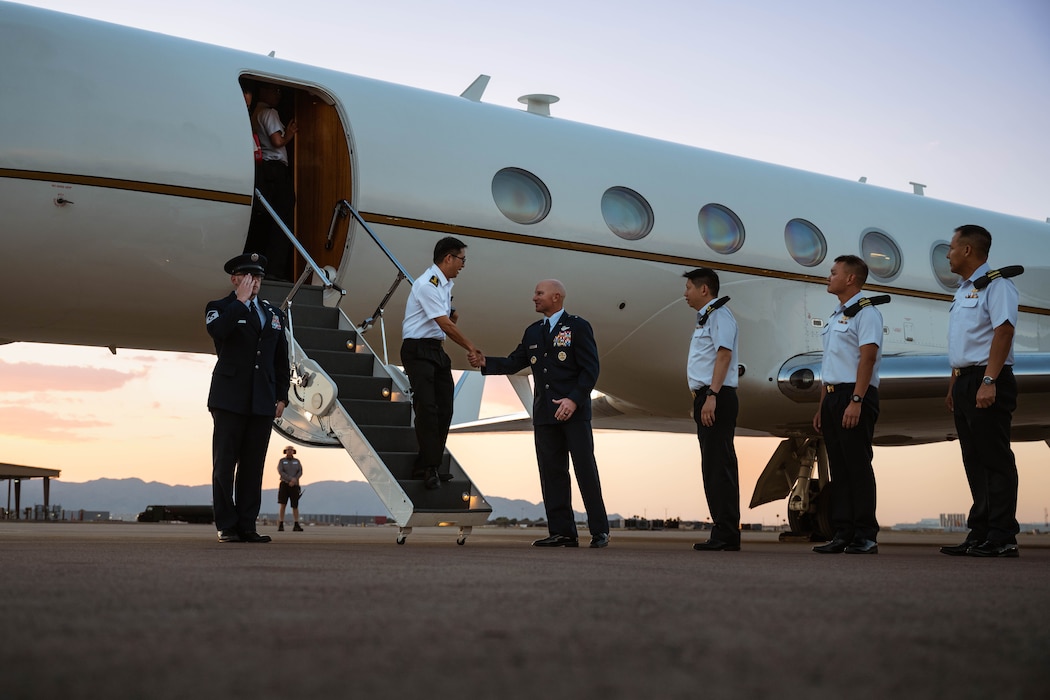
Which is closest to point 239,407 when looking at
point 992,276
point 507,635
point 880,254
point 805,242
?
point 992,276

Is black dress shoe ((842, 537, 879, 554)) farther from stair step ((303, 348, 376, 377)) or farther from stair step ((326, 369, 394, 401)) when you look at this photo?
stair step ((303, 348, 376, 377))

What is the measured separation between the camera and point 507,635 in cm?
195

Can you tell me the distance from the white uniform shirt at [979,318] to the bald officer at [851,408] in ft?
1.41

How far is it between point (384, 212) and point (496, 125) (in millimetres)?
1391

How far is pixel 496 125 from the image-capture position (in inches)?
334

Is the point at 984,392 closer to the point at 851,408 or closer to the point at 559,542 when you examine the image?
the point at 851,408

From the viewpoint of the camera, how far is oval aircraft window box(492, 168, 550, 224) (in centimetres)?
816

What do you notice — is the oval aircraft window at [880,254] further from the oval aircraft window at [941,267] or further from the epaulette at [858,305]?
the epaulette at [858,305]

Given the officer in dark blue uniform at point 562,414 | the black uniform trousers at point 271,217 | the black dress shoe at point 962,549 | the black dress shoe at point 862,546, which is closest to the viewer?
the black dress shoe at point 962,549

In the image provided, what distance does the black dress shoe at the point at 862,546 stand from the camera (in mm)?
5852

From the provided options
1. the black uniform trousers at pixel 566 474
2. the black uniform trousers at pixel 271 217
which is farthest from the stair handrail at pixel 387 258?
the black uniform trousers at pixel 566 474

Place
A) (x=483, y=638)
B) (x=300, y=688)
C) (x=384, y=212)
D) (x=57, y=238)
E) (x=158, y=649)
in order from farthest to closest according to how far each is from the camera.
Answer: (x=384, y=212), (x=57, y=238), (x=483, y=638), (x=158, y=649), (x=300, y=688)

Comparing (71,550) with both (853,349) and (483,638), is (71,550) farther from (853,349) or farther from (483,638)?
(853,349)

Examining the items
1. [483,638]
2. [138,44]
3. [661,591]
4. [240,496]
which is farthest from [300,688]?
[138,44]
